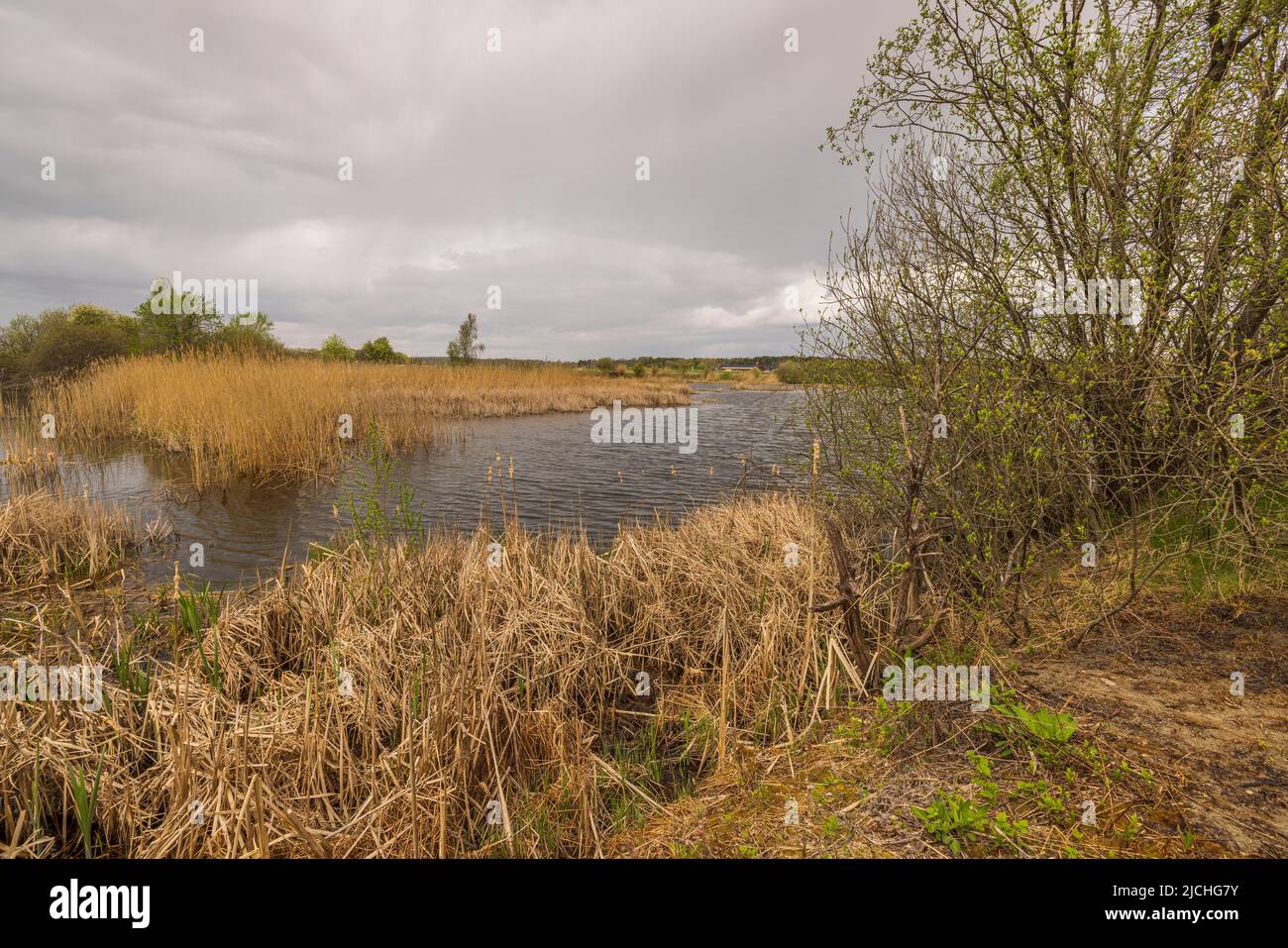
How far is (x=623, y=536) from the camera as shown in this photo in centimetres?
650

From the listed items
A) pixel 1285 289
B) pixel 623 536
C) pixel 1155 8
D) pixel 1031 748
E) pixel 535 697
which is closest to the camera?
pixel 1031 748

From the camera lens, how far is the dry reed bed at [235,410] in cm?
1169

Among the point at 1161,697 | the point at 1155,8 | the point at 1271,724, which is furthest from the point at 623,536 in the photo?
the point at 1155,8

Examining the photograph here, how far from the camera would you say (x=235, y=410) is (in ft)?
39.8

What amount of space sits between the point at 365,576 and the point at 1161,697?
6294 millimetres

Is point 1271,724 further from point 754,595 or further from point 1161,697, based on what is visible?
point 754,595

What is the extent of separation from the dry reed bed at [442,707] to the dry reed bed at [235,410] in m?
4.17
